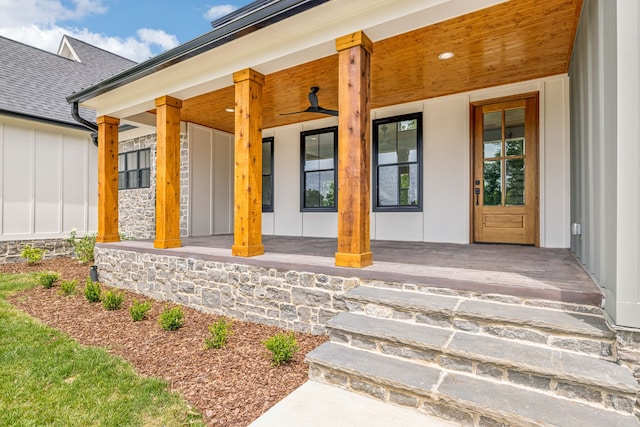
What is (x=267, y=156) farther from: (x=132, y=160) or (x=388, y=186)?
(x=132, y=160)

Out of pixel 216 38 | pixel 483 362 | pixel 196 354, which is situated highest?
pixel 216 38

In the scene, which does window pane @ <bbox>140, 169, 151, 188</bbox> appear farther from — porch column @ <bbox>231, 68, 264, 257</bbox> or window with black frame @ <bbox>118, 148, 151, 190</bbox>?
porch column @ <bbox>231, 68, 264, 257</bbox>

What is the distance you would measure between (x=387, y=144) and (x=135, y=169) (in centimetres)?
656

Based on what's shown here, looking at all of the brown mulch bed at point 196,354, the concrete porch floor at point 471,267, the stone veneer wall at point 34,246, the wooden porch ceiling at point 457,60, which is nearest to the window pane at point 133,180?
the stone veneer wall at point 34,246

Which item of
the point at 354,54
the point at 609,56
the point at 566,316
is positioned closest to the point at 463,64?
the point at 354,54

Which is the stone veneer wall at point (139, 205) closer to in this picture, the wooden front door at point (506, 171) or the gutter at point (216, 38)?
the gutter at point (216, 38)

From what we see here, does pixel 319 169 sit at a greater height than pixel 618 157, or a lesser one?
greater

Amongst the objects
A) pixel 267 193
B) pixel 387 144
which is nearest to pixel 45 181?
Answer: pixel 267 193

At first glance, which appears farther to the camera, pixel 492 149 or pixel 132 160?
pixel 132 160

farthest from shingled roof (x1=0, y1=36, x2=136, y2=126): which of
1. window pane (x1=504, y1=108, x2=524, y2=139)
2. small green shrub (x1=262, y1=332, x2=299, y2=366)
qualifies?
window pane (x1=504, y1=108, x2=524, y2=139)

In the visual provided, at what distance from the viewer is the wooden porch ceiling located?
3.42 metres

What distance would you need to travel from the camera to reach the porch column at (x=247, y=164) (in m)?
4.19

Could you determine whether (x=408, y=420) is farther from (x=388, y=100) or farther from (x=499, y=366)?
(x=388, y=100)

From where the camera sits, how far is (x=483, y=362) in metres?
2.12
